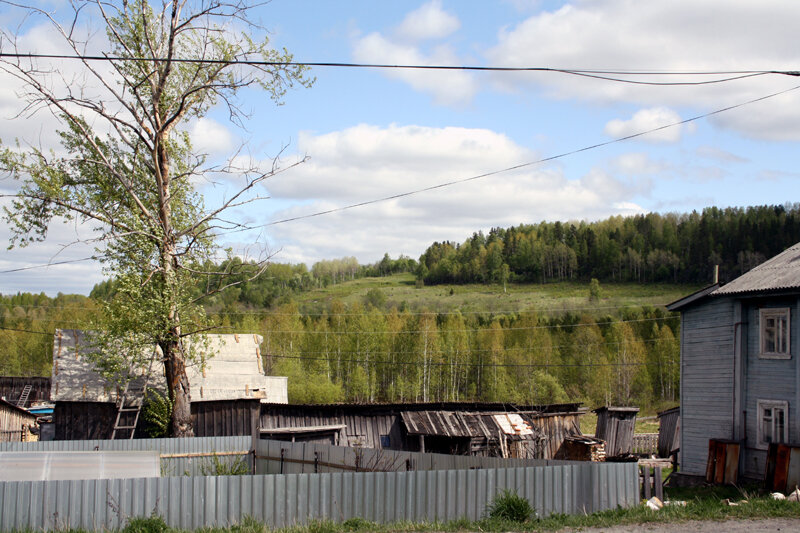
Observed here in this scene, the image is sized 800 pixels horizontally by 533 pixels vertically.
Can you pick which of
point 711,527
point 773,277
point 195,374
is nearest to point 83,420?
point 195,374

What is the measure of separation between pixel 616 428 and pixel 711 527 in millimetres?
21577

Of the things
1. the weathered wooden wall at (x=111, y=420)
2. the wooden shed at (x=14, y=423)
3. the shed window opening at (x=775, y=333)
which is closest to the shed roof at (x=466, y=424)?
the weathered wooden wall at (x=111, y=420)

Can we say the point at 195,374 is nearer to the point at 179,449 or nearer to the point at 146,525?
the point at 179,449

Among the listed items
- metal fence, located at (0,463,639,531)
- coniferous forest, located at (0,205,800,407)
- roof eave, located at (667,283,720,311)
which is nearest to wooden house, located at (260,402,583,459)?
roof eave, located at (667,283,720,311)

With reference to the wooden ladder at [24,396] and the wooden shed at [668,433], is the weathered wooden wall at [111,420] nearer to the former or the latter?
the wooden shed at [668,433]

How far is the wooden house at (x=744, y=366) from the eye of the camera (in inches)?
869

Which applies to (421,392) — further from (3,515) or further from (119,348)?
(3,515)

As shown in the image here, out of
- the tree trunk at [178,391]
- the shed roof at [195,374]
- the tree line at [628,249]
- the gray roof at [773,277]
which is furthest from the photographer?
the tree line at [628,249]

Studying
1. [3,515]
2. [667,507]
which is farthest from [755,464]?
[3,515]

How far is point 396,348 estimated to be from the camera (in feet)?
244

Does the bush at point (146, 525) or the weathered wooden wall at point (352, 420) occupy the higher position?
the bush at point (146, 525)

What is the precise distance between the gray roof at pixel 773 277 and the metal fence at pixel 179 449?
1663 centimetres

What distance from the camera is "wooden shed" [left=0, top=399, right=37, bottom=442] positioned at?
37.0 meters

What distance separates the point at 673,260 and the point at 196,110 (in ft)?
424
